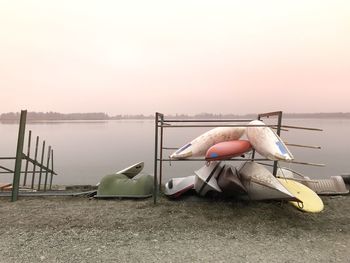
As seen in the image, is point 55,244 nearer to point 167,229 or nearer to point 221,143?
point 167,229

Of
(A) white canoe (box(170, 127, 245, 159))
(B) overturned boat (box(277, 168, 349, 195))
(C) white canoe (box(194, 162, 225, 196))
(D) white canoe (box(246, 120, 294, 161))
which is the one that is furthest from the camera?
(B) overturned boat (box(277, 168, 349, 195))

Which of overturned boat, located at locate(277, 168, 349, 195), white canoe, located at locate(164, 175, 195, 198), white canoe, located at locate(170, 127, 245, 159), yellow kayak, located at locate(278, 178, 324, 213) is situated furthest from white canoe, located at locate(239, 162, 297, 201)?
overturned boat, located at locate(277, 168, 349, 195)

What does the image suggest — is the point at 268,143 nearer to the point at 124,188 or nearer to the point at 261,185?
the point at 261,185

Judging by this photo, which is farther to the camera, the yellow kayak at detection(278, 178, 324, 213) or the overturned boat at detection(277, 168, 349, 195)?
the overturned boat at detection(277, 168, 349, 195)

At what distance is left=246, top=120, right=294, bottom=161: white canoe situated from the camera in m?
4.95

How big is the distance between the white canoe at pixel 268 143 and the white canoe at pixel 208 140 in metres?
0.24

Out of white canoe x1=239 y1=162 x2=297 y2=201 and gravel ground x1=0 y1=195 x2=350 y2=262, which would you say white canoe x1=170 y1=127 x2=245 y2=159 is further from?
gravel ground x1=0 y1=195 x2=350 y2=262

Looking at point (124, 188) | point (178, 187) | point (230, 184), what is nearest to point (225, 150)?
point (230, 184)

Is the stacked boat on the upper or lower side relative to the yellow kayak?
upper

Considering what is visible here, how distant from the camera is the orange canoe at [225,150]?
528cm

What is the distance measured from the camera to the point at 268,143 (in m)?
5.22

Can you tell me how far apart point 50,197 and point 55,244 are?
2.41 metres

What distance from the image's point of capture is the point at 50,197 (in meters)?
6.20

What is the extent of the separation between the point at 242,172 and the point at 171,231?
1953mm
